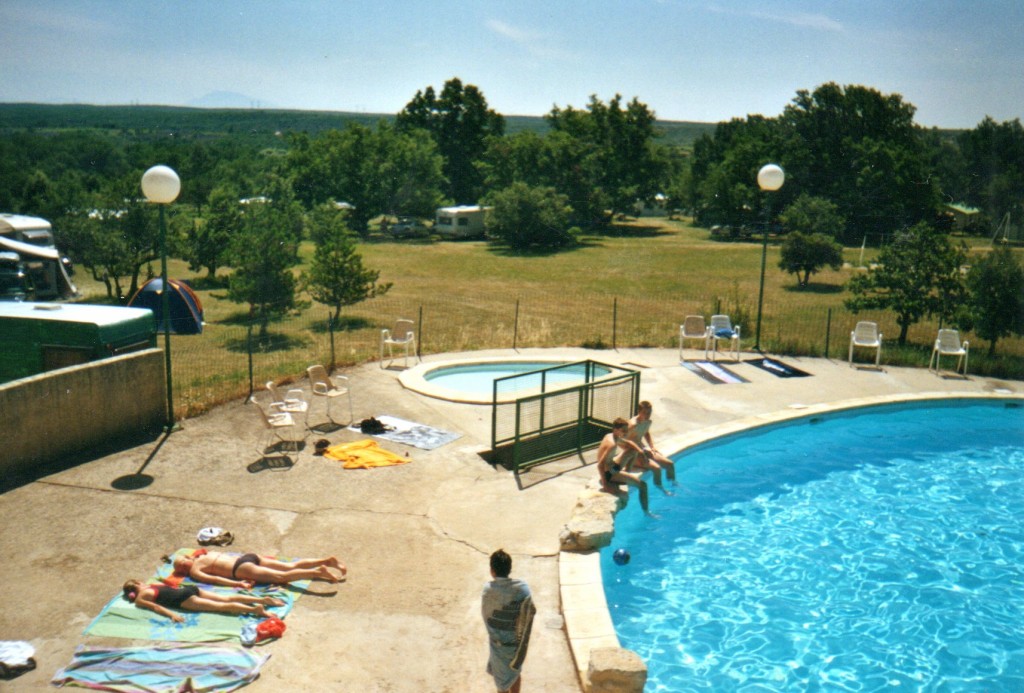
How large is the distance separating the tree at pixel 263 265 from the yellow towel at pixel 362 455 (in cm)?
1366

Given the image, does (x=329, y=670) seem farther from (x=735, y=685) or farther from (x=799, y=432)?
(x=799, y=432)

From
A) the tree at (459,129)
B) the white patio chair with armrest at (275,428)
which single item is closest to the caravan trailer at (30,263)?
the white patio chair with armrest at (275,428)

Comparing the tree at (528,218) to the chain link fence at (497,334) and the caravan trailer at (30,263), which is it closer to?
the chain link fence at (497,334)

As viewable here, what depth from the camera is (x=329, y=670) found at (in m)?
6.52

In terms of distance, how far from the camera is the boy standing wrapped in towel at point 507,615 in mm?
5664

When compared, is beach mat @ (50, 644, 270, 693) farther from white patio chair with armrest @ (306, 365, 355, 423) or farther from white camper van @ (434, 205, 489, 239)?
white camper van @ (434, 205, 489, 239)

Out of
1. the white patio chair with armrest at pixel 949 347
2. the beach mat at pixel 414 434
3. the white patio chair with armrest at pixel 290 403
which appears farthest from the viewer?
the white patio chair with armrest at pixel 949 347

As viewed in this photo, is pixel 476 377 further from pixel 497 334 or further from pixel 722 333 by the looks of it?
pixel 722 333

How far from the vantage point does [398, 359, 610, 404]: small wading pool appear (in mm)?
14500

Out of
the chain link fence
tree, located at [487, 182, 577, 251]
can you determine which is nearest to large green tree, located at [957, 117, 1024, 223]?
tree, located at [487, 182, 577, 251]

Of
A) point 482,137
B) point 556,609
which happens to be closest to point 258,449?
point 556,609

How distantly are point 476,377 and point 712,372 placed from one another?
4.86 metres

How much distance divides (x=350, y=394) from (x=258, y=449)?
2.66 meters

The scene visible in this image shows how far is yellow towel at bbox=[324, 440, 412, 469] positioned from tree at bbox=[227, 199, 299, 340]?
44.8 feet
